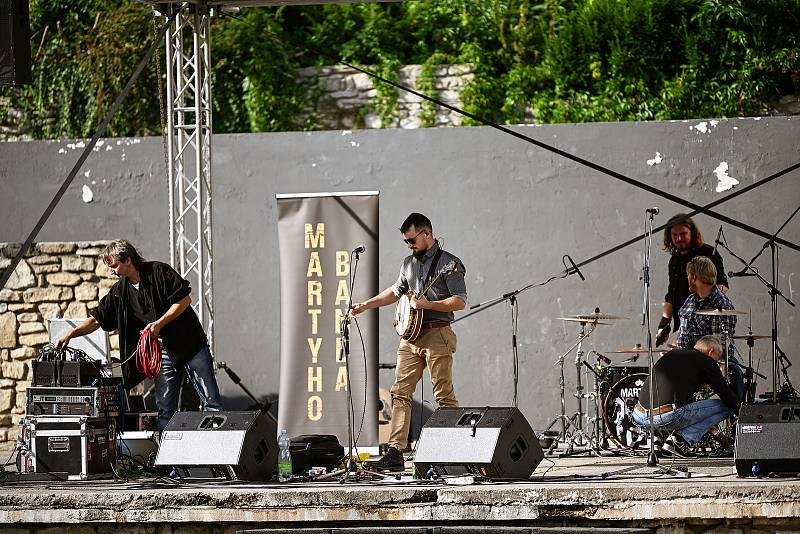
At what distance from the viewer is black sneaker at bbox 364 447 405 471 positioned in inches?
293

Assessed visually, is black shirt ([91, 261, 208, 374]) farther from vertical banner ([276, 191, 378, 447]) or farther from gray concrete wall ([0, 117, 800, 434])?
gray concrete wall ([0, 117, 800, 434])

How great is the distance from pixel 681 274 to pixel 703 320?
692mm

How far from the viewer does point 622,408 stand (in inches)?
343

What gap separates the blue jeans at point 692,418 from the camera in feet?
24.2

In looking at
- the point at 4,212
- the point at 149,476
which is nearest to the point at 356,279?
the point at 149,476

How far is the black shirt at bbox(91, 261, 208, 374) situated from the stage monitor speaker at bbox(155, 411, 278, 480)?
889 mm

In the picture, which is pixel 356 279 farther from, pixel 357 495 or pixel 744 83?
pixel 744 83

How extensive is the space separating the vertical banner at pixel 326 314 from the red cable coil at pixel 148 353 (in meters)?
1.07

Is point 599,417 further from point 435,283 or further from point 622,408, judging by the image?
point 435,283

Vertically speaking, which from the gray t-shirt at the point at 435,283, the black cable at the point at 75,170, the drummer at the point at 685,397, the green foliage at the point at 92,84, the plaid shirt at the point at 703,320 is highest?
the green foliage at the point at 92,84

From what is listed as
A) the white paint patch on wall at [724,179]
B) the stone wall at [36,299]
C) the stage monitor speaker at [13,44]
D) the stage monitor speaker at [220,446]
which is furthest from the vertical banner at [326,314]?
the white paint patch on wall at [724,179]

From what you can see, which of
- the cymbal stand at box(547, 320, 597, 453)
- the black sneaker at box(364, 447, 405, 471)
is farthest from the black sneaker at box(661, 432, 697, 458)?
the black sneaker at box(364, 447, 405, 471)

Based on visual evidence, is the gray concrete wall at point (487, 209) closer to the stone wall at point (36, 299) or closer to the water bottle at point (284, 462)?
the stone wall at point (36, 299)

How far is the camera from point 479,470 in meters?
6.54
